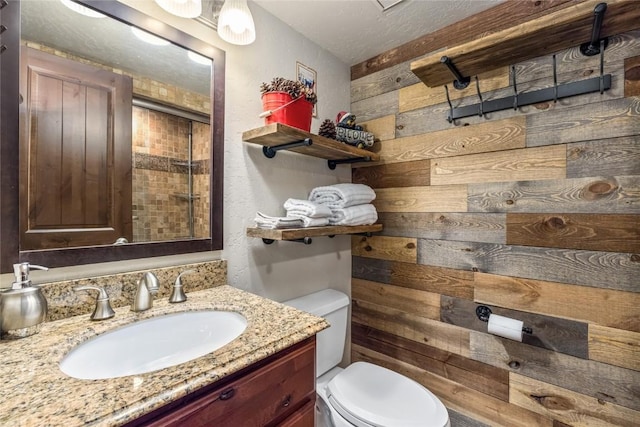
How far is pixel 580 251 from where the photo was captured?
1.16 m

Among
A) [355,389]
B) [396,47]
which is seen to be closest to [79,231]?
[355,389]

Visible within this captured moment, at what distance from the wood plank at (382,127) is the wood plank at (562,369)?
115 centimetres

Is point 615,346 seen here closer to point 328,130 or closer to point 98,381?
point 328,130

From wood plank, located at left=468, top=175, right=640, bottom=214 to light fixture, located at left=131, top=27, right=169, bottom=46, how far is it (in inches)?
57.2

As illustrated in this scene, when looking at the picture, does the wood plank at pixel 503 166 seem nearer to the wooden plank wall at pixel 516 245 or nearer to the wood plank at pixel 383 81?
the wooden plank wall at pixel 516 245

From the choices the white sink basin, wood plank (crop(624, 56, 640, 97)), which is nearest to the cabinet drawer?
the white sink basin

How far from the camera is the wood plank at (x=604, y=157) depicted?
1.07 m

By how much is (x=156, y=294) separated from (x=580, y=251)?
1614 millimetres

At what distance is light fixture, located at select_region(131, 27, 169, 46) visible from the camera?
100 centimetres

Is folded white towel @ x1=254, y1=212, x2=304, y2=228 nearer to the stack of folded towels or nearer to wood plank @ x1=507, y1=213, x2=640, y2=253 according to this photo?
the stack of folded towels

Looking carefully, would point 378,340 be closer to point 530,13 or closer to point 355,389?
point 355,389

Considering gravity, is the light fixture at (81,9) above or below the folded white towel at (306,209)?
above

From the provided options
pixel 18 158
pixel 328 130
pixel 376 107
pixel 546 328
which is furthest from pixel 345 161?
pixel 18 158

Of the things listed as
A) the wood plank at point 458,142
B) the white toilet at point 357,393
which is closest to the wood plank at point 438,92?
the wood plank at point 458,142
